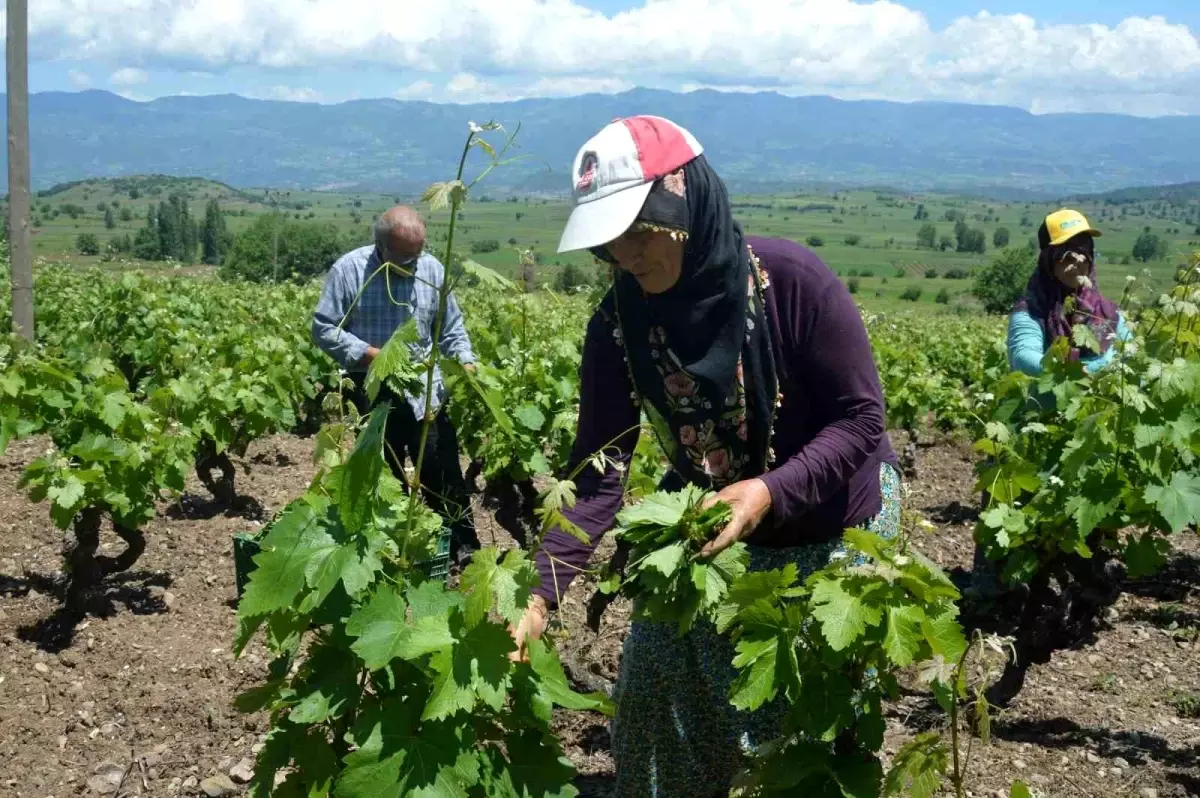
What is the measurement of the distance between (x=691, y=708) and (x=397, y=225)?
3.45 m

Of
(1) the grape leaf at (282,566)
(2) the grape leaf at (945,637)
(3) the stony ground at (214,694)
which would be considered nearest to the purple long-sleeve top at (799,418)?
(2) the grape leaf at (945,637)

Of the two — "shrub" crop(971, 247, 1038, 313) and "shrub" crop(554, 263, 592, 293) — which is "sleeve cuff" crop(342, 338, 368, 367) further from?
"shrub" crop(971, 247, 1038, 313)

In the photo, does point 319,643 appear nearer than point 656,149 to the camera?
No

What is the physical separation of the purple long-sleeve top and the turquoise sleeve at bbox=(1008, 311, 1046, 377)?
2564 millimetres

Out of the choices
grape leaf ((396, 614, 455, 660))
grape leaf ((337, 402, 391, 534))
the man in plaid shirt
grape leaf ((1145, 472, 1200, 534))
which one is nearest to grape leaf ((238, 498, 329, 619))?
grape leaf ((337, 402, 391, 534))

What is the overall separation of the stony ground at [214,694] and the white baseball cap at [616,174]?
1.34m

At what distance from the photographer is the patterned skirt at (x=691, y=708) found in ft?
8.32

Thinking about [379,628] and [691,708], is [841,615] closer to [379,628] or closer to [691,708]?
[691,708]

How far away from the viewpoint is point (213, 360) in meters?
9.56

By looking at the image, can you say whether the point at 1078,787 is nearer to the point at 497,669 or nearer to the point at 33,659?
the point at 497,669

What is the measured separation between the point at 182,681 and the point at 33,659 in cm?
72

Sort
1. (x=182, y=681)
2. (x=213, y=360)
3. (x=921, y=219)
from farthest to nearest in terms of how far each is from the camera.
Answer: (x=921, y=219) → (x=213, y=360) → (x=182, y=681)

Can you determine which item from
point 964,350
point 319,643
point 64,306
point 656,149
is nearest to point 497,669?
point 319,643

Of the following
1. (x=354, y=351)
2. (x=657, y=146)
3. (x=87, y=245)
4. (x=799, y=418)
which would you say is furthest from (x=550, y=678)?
(x=87, y=245)
